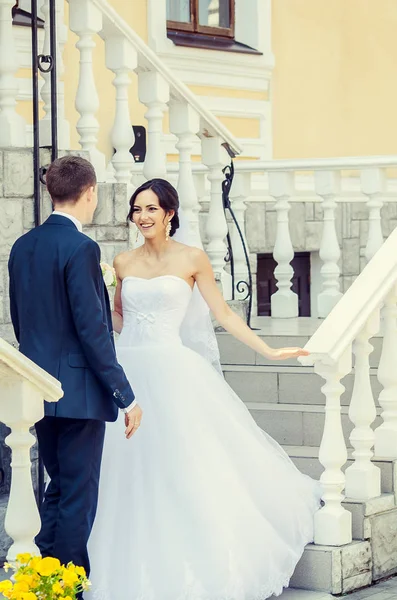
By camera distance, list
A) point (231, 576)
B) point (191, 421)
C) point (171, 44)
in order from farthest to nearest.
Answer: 1. point (171, 44)
2. point (191, 421)
3. point (231, 576)

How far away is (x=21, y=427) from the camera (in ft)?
12.2

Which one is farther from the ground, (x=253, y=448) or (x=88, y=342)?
(x=88, y=342)

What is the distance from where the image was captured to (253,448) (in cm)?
515

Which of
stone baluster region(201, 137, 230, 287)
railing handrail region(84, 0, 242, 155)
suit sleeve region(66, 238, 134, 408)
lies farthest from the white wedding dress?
stone baluster region(201, 137, 230, 287)

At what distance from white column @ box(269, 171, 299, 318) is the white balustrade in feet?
14.4

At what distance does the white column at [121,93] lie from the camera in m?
6.54

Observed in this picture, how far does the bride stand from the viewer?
4754 millimetres

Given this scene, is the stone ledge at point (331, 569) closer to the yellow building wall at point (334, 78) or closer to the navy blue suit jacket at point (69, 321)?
the navy blue suit jacket at point (69, 321)

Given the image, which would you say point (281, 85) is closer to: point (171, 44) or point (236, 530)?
point (171, 44)

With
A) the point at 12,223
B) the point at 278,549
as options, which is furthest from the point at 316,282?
the point at 278,549

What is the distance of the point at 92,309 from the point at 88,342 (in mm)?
108

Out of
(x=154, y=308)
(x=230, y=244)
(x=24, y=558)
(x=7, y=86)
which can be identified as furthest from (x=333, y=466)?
(x=230, y=244)

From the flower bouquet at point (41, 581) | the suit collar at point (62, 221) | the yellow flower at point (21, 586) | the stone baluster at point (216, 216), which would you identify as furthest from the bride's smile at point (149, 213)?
the stone baluster at point (216, 216)

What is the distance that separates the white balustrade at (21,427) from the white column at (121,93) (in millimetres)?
2986
